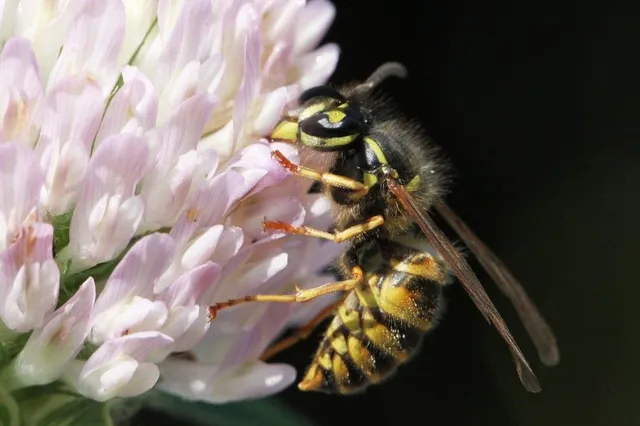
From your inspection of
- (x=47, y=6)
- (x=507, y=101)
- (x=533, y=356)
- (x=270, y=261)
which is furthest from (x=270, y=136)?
(x=507, y=101)

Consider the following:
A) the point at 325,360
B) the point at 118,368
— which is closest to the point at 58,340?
the point at 118,368

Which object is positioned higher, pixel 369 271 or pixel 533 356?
pixel 369 271

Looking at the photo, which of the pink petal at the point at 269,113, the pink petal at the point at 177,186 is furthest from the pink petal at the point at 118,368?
the pink petal at the point at 269,113

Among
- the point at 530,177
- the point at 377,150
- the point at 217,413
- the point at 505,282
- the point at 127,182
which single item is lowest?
the point at 530,177

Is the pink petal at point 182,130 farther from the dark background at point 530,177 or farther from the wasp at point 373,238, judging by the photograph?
the dark background at point 530,177

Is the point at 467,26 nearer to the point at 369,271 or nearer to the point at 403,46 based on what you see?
the point at 403,46

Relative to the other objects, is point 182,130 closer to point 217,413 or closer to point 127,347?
point 127,347

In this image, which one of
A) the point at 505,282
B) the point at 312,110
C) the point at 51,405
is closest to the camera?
the point at 51,405
